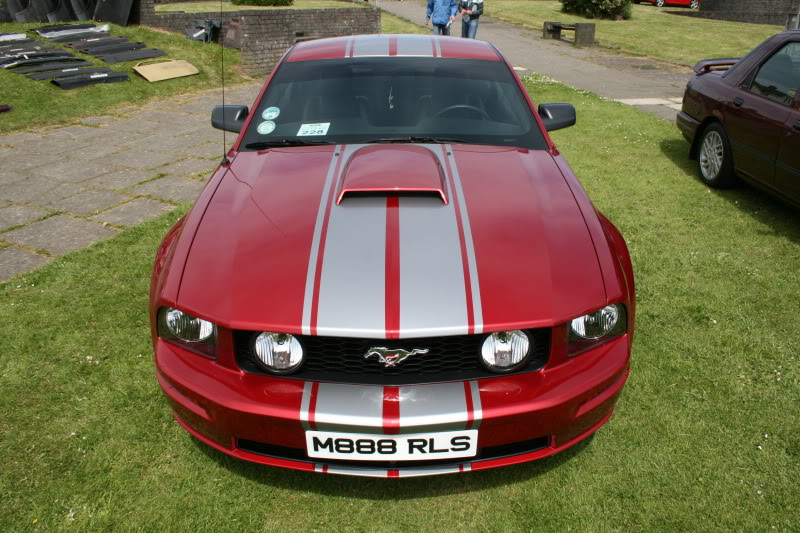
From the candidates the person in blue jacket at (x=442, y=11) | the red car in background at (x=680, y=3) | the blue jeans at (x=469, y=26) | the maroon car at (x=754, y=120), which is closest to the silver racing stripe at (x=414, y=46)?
the maroon car at (x=754, y=120)

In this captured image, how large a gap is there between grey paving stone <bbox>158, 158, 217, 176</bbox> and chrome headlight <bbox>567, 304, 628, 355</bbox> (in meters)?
4.95

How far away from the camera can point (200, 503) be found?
2.44 metres

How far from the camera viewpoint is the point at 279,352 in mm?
2195

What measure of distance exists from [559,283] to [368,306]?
26.8 inches

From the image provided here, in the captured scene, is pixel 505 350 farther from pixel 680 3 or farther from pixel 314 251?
pixel 680 3

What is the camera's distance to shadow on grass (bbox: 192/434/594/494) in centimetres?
251

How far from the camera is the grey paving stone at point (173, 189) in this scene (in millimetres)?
5695

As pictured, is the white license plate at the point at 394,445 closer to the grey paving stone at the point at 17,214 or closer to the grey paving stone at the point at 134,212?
the grey paving stone at the point at 134,212

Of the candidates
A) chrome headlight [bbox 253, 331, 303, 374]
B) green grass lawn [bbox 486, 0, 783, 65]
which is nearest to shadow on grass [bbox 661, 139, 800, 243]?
chrome headlight [bbox 253, 331, 303, 374]

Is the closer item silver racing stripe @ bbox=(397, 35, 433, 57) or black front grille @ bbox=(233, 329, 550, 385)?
black front grille @ bbox=(233, 329, 550, 385)

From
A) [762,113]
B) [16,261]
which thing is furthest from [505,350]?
[762,113]

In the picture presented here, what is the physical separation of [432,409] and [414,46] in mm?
2487

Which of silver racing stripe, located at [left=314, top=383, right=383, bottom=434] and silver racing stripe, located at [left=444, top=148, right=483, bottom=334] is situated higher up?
silver racing stripe, located at [left=444, top=148, right=483, bottom=334]

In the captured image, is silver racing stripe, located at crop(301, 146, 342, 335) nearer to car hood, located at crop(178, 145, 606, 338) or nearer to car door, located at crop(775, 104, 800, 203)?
car hood, located at crop(178, 145, 606, 338)
